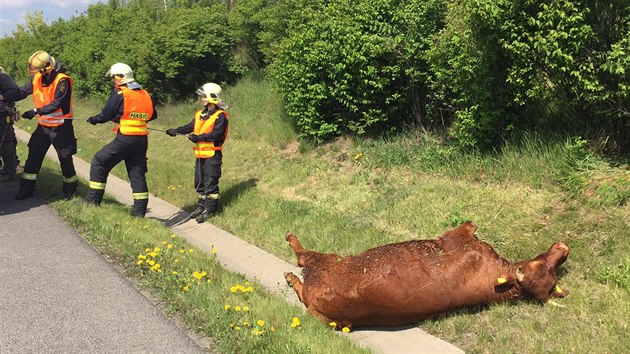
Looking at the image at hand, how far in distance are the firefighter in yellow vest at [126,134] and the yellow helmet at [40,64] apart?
1056 mm

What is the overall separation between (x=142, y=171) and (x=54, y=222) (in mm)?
1288

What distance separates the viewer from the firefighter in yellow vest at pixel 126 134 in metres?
6.81

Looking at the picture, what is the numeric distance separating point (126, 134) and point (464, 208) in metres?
4.42

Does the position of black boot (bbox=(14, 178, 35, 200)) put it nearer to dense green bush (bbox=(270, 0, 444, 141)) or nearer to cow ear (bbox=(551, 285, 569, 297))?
dense green bush (bbox=(270, 0, 444, 141))

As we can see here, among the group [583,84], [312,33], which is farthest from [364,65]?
[583,84]

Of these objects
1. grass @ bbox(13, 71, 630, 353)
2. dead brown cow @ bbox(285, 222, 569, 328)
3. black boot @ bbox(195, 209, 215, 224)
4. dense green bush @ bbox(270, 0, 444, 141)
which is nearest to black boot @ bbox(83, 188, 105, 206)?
black boot @ bbox(195, 209, 215, 224)

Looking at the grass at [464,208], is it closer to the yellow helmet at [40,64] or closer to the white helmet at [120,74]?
the white helmet at [120,74]

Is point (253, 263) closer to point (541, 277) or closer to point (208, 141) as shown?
point (208, 141)

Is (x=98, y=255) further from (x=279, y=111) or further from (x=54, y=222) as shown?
(x=279, y=111)

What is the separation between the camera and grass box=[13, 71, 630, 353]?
3760mm

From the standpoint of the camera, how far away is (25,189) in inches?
306

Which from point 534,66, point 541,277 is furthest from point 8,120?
point 541,277

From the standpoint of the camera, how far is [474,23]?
5.32m

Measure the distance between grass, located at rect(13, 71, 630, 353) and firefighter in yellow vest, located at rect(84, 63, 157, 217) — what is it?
1260 millimetres
